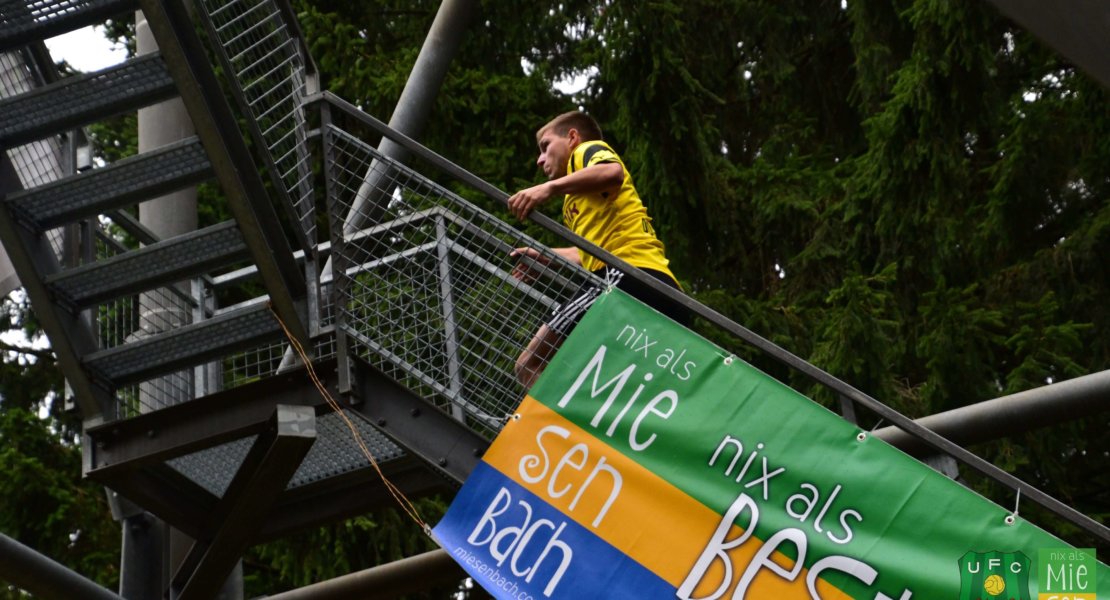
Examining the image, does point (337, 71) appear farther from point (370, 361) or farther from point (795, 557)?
point (795, 557)

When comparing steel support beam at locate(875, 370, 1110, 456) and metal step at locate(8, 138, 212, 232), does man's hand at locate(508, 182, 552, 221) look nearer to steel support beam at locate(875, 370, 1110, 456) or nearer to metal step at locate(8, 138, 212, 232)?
metal step at locate(8, 138, 212, 232)

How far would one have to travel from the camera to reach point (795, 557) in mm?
5562

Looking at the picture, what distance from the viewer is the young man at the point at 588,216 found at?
625cm

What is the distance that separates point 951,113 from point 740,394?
6.63m

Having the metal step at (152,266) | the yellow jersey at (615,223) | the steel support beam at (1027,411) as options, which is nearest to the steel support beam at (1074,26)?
the steel support beam at (1027,411)

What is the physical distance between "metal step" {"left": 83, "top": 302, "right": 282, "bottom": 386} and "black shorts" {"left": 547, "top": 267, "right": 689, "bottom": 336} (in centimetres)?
125

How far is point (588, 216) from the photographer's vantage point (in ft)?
22.3

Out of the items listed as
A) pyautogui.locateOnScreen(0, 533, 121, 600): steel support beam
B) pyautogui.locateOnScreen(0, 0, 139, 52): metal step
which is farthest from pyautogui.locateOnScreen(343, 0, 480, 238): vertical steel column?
pyautogui.locateOnScreen(0, 533, 121, 600): steel support beam

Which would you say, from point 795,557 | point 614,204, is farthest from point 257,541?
point 795,557

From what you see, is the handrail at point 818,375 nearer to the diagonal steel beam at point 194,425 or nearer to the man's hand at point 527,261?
the man's hand at point 527,261

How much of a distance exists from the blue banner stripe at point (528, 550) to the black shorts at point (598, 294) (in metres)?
0.67

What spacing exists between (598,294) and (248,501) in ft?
6.38

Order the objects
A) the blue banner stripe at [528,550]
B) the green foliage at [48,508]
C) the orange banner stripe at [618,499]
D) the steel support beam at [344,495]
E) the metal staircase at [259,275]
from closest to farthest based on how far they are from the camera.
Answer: the orange banner stripe at [618,499], the blue banner stripe at [528,550], the metal staircase at [259,275], the steel support beam at [344,495], the green foliage at [48,508]

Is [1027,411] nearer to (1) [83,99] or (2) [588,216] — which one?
(2) [588,216]
